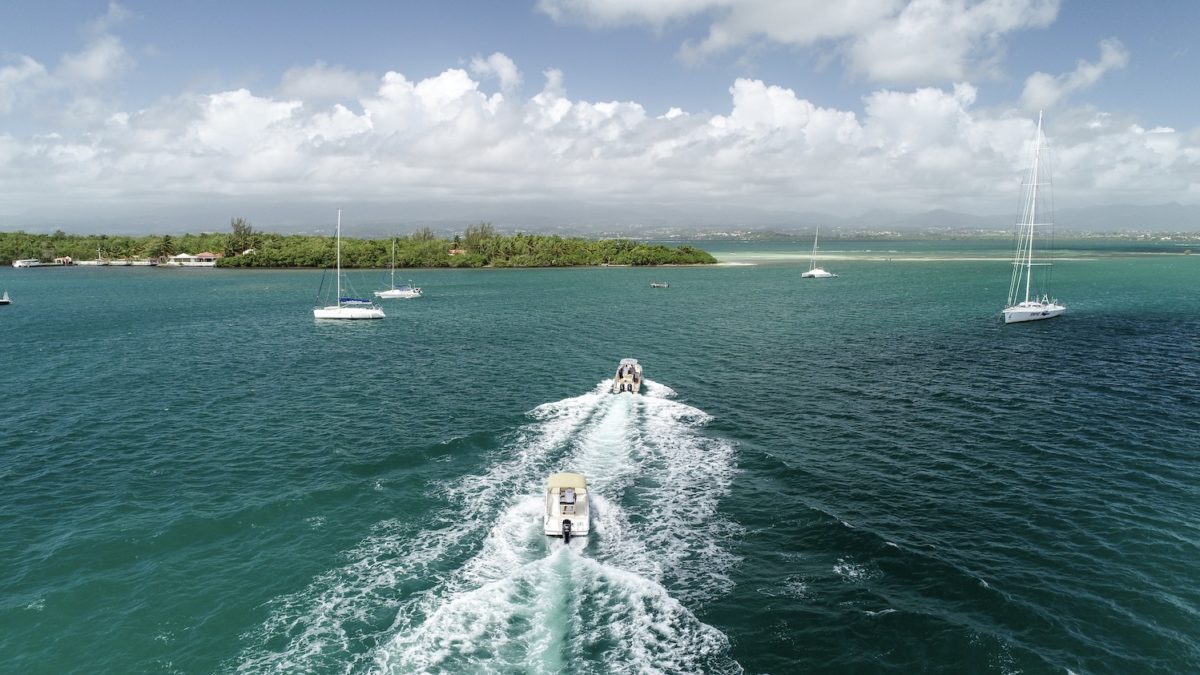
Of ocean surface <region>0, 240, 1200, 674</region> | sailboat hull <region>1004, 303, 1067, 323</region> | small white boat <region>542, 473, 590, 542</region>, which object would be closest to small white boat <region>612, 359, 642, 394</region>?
ocean surface <region>0, 240, 1200, 674</region>

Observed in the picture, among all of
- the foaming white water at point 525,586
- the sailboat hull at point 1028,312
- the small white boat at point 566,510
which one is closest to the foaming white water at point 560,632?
the foaming white water at point 525,586

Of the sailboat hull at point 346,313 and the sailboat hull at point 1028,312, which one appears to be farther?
the sailboat hull at point 346,313

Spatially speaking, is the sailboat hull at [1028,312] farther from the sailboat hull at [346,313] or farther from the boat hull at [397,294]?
the boat hull at [397,294]

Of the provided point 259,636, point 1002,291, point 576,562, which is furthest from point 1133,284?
point 259,636

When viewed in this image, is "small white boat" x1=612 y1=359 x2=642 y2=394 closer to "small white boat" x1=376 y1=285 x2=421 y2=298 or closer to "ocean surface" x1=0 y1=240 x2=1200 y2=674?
"ocean surface" x1=0 y1=240 x2=1200 y2=674

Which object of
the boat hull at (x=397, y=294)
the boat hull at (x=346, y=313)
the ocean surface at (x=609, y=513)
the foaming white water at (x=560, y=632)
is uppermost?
the boat hull at (x=397, y=294)

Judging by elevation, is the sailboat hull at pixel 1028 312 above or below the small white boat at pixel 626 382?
above

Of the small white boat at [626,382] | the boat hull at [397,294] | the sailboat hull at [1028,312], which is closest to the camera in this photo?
the small white boat at [626,382]
